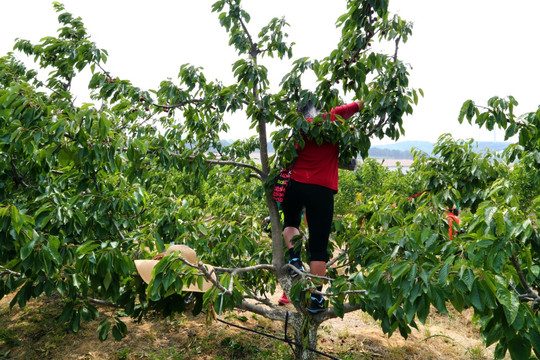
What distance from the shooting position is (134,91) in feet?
9.77

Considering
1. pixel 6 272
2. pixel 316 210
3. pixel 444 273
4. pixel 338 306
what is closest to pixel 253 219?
pixel 316 210

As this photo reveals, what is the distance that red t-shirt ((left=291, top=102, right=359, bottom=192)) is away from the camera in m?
2.57

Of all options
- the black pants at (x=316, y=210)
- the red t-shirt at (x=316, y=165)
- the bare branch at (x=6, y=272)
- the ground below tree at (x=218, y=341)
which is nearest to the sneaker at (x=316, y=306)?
the black pants at (x=316, y=210)

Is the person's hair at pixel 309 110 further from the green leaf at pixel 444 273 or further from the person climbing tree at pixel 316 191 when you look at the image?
the green leaf at pixel 444 273

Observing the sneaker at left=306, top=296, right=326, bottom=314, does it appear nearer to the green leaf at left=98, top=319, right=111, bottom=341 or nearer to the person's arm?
the person's arm

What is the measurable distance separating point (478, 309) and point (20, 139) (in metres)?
2.28

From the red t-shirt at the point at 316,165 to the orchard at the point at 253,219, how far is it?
0.39 feet

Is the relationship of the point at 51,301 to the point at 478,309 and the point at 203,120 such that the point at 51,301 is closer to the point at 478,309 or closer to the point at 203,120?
the point at 203,120

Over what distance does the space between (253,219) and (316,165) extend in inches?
45.0

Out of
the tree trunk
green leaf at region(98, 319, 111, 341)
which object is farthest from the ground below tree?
green leaf at region(98, 319, 111, 341)

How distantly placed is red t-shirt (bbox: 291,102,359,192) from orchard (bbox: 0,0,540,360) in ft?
0.39

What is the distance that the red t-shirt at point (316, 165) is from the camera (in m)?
2.57

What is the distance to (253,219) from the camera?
11.5 feet

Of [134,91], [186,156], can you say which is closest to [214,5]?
[134,91]
